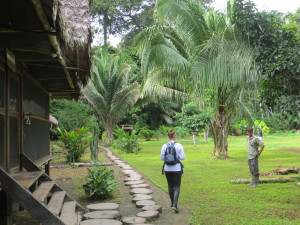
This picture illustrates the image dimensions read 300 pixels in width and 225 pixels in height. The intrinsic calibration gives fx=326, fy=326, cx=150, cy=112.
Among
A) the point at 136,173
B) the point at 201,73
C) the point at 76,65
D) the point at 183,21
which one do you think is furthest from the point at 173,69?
the point at 76,65

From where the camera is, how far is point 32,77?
258 inches

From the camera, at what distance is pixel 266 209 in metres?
5.51

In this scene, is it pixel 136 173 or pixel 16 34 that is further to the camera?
pixel 136 173

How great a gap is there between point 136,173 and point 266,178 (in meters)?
3.74

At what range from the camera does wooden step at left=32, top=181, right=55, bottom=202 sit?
4.37 meters

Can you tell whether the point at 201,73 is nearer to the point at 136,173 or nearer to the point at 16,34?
the point at 136,173

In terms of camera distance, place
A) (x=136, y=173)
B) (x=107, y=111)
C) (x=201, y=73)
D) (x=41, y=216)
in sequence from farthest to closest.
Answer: (x=107, y=111) → (x=136, y=173) → (x=201, y=73) → (x=41, y=216)

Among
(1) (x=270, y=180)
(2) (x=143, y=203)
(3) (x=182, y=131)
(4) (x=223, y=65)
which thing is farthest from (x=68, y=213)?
(3) (x=182, y=131)

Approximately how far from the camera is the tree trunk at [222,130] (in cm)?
1362

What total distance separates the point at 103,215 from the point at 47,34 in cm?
290

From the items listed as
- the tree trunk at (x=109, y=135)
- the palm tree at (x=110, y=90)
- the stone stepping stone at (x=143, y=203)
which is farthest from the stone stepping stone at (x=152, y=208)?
the tree trunk at (x=109, y=135)

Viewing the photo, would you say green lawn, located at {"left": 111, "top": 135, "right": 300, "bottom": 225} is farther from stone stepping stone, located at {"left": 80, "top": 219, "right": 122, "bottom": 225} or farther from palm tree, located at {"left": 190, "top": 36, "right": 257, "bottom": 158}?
palm tree, located at {"left": 190, "top": 36, "right": 257, "bottom": 158}

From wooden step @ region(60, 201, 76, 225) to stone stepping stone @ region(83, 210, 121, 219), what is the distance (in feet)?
0.86

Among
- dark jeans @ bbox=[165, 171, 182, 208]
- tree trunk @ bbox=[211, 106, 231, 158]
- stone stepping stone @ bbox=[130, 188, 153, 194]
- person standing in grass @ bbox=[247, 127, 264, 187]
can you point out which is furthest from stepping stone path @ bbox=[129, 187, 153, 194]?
tree trunk @ bbox=[211, 106, 231, 158]
